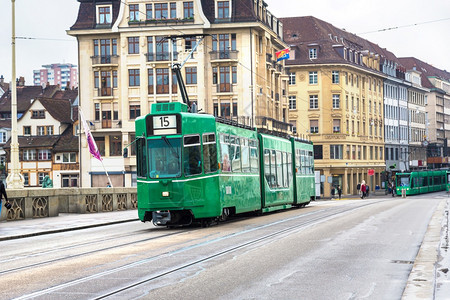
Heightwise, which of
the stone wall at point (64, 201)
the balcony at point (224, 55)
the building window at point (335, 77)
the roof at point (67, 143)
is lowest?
the stone wall at point (64, 201)

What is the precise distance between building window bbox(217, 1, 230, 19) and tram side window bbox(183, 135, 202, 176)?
51.4 m

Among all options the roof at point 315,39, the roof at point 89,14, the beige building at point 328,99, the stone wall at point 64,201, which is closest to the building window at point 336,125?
the beige building at point 328,99

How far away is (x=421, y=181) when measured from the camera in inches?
3637

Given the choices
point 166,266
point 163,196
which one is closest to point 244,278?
point 166,266

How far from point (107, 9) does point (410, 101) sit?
6742 cm

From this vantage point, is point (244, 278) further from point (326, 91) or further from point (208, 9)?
point (326, 91)

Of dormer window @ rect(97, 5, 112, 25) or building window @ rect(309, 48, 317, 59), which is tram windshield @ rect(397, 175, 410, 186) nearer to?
building window @ rect(309, 48, 317, 59)

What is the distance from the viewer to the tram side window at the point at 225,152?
24.5m

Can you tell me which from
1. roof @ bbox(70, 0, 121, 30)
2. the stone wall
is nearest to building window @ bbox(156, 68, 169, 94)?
roof @ bbox(70, 0, 121, 30)

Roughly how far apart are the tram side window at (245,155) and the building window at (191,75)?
152 ft

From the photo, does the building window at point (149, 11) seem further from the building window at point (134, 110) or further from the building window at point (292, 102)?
the building window at point (292, 102)

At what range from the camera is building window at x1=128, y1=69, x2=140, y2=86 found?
74875 millimetres

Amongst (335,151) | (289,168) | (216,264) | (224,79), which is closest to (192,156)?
(216,264)

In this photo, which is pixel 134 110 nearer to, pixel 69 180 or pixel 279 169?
pixel 69 180
